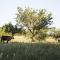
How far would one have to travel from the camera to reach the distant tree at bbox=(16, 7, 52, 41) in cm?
4022

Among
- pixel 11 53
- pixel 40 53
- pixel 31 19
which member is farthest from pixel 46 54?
pixel 31 19

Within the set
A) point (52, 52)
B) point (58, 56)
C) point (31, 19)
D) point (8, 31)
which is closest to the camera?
point (58, 56)

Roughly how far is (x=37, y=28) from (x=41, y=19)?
1.80 m

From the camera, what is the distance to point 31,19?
4019cm

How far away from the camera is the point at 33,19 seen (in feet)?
132

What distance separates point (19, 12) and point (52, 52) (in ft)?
120

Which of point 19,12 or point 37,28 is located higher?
point 19,12

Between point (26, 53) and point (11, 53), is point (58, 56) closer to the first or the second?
point (26, 53)

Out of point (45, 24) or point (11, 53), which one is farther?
point (45, 24)

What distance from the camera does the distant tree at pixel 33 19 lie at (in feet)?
132

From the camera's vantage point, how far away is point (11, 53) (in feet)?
15.6

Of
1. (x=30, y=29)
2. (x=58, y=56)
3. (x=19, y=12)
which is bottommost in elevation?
(x=58, y=56)

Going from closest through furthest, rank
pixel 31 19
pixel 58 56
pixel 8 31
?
pixel 58 56 < pixel 31 19 < pixel 8 31

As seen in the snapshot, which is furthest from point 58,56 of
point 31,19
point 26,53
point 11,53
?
point 31,19
